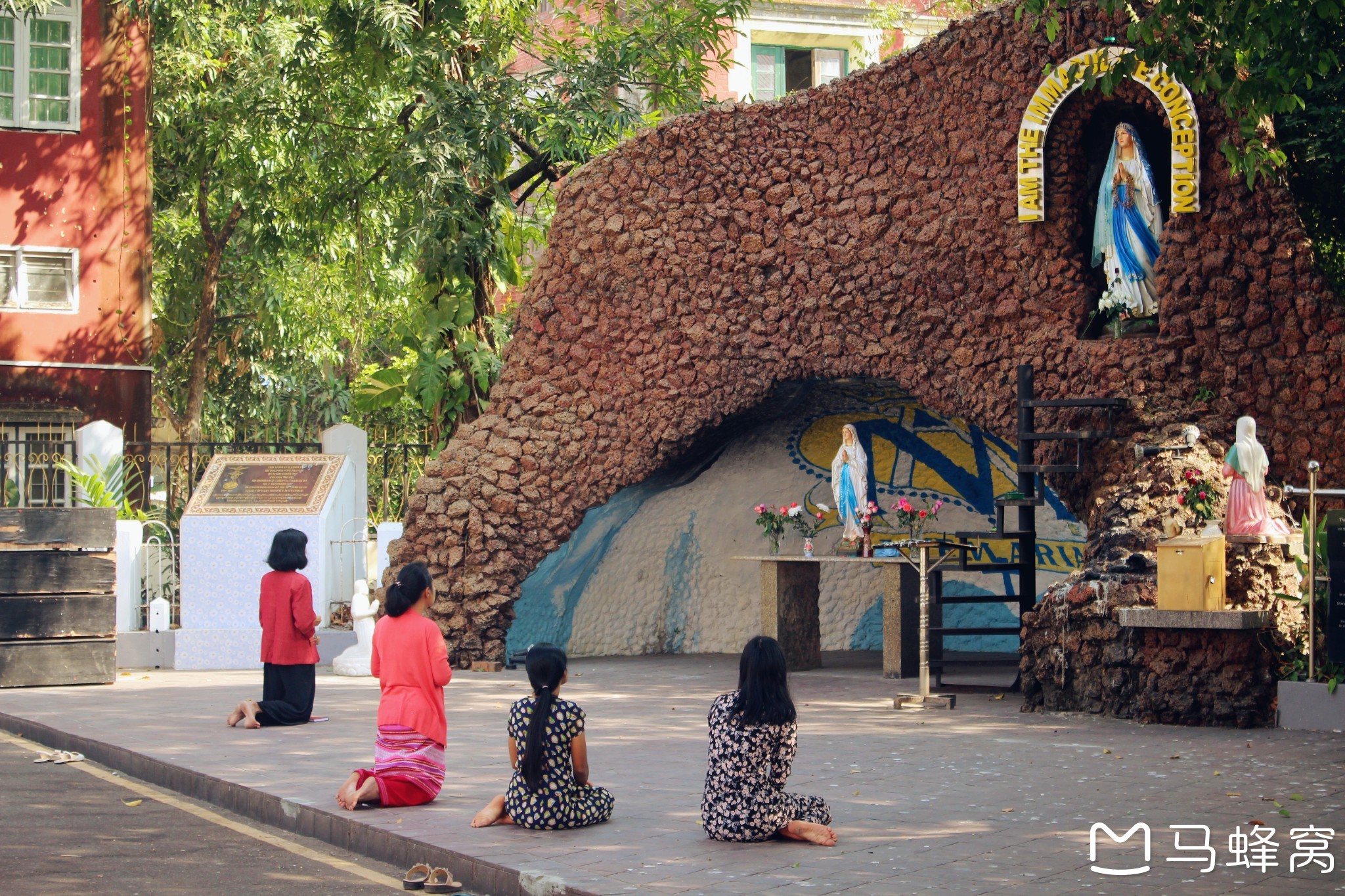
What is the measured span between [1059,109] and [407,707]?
26.8ft

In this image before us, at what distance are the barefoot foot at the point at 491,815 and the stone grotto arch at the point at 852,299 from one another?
284 inches

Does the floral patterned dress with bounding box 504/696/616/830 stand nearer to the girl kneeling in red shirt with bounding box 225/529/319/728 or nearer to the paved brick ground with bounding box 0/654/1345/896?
the paved brick ground with bounding box 0/654/1345/896

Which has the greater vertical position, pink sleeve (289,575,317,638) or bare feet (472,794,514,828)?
pink sleeve (289,575,317,638)

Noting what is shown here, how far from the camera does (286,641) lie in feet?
36.8

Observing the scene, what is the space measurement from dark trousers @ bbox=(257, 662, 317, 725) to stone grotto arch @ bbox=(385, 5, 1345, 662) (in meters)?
4.09

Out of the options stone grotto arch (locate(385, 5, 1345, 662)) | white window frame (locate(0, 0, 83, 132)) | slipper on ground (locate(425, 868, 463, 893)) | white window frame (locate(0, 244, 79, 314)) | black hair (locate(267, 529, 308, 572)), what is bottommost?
slipper on ground (locate(425, 868, 463, 893))

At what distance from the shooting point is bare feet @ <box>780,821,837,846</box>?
6945 millimetres

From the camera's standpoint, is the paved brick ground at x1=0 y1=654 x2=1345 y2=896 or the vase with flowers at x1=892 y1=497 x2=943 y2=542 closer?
the paved brick ground at x1=0 y1=654 x2=1345 y2=896

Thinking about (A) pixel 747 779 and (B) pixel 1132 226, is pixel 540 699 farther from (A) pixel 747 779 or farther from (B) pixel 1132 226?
(B) pixel 1132 226

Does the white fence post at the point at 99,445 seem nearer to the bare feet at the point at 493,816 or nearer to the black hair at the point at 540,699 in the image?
the bare feet at the point at 493,816

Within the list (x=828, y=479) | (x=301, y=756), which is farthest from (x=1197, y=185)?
(x=301, y=756)

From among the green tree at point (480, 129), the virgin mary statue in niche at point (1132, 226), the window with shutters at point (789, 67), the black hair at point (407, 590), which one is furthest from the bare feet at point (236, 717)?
the window with shutters at point (789, 67)

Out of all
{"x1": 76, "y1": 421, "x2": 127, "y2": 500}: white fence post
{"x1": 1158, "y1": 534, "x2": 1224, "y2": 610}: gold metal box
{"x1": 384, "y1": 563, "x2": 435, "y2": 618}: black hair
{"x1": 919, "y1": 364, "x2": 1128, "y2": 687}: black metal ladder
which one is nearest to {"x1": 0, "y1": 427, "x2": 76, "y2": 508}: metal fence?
{"x1": 76, "y1": 421, "x2": 127, "y2": 500}: white fence post

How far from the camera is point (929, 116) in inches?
555
